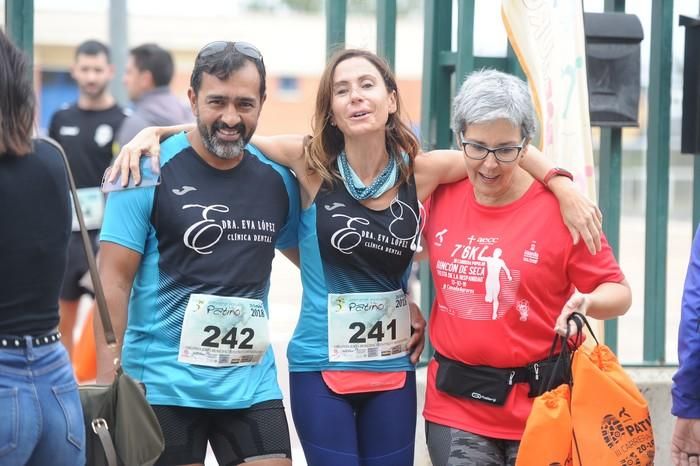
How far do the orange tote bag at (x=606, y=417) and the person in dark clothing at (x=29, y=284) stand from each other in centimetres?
149

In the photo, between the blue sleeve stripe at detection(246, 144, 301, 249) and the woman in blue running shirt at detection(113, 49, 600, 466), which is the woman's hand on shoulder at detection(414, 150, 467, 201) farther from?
the blue sleeve stripe at detection(246, 144, 301, 249)

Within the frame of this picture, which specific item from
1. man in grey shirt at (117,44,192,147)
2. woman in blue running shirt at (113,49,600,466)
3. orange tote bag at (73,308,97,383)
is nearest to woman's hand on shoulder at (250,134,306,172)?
woman in blue running shirt at (113,49,600,466)

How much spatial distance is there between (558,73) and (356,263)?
3.76ft

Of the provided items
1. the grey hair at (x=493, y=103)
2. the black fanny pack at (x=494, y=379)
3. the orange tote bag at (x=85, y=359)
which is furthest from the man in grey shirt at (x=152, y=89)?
the black fanny pack at (x=494, y=379)

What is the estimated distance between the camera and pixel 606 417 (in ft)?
12.4

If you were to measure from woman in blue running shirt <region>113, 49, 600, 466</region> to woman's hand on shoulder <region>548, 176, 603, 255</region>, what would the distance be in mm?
23

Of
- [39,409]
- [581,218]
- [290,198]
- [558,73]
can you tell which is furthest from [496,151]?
[39,409]

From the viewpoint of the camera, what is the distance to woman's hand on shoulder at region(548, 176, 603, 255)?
4008 mm

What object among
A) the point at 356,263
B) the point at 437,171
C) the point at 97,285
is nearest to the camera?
the point at 97,285

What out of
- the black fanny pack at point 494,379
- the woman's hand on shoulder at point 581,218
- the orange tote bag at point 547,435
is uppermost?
the woman's hand on shoulder at point 581,218

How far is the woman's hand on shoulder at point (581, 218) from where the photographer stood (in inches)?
158

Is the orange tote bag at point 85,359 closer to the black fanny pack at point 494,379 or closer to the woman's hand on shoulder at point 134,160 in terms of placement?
the woman's hand on shoulder at point 134,160

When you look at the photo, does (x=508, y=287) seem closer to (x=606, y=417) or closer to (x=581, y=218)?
(x=581, y=218)

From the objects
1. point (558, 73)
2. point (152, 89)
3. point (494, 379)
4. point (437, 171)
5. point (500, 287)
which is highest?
point (152, 89)
